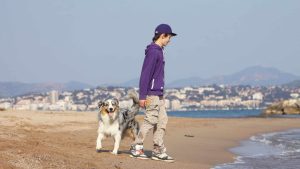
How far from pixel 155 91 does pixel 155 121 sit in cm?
49

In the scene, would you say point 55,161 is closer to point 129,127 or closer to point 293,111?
point 129,127

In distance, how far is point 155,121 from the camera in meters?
8.73

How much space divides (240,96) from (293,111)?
84.7 metres

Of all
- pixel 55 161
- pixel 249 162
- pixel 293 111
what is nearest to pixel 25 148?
pixel 55 161

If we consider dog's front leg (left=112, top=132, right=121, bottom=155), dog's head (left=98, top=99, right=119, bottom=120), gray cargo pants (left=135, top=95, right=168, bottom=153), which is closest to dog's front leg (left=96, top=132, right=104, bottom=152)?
dog's front leg (left=112, top=132, right=121, bottom=155)

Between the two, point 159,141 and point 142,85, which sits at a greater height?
point 142,85

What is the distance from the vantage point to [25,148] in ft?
26.1

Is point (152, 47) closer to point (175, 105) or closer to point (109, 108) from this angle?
point (109, 108)

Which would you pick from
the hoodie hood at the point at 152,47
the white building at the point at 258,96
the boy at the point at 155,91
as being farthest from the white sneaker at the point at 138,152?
the white building at the point at 258,96

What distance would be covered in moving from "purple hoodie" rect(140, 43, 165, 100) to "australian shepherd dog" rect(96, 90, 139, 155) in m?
0.70

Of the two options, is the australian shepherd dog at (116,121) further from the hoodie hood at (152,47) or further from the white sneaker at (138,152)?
the hoodie hood at (152,47)

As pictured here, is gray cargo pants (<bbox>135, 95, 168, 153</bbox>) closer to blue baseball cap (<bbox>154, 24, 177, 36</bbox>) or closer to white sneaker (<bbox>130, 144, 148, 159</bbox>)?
white sneaker (<bbox>130, 144, 148, 159</bbox>)

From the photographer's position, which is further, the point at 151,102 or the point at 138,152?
the point at 138,152

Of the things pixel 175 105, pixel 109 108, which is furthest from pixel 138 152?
pixel 175 105
